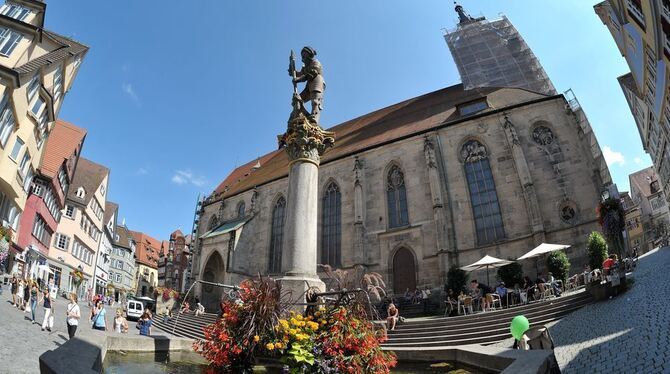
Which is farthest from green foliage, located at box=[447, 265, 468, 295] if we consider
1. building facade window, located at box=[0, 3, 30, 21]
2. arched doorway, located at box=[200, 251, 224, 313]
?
building facade window, located at box=[0, 3, 30, 21]

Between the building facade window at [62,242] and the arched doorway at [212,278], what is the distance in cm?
Answer: 1182

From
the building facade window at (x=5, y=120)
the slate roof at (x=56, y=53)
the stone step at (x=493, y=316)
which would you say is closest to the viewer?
the stone step at (x=493, y=316)

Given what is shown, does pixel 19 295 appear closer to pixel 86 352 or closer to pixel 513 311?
pixel 86 352

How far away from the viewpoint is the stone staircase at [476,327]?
1018 centimetres

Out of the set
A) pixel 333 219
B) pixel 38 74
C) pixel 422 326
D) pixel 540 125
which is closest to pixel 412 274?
pixel 333 219

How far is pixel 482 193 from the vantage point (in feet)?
66.6

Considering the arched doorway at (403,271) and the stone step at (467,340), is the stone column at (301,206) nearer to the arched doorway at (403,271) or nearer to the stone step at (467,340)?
the stone step at (467,340)

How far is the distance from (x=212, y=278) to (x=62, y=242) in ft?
41.3

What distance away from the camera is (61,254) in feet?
94.8

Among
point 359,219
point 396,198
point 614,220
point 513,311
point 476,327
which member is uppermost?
point 396,198

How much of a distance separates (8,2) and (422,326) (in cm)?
2898

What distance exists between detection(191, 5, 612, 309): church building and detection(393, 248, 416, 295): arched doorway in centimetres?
6

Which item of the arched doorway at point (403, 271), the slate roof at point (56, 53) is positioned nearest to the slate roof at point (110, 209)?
the slate roof at point (56, 53)

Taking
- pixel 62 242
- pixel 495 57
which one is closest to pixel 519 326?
pixel 495 57
